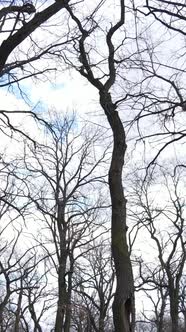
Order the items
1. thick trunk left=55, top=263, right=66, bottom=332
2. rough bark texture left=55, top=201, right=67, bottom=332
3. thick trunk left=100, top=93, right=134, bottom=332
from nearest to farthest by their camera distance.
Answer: thick trunk left=100, top=93, right=134, bottom=332 < thick trunk left=55, top=263, right=66, bottom=332 < rough bark texture left=55, top=201, right=67, bottom=332

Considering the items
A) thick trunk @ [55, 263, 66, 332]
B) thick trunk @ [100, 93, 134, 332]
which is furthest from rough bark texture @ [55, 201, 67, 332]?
thick trunk @ [100, 93, 134, 332]

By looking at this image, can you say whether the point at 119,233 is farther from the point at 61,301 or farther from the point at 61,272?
the point at 61,272

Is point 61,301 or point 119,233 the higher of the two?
point 61,301

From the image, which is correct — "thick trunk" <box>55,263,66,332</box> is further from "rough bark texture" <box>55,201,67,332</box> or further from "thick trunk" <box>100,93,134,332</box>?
"thick trunk" <box>100,93,134,332</box>

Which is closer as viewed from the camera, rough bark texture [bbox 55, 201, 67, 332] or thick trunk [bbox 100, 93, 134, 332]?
thick trunk [bbox 100, 93, 134, 332]

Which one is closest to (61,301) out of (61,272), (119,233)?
(61,272)

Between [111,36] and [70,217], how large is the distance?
46.9ft

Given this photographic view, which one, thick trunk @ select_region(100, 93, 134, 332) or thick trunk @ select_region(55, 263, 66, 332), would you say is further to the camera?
thick trunk @ select_region(55, 263, 66, 332)

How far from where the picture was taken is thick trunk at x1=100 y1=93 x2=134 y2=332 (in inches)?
288

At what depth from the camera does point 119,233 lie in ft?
26.2

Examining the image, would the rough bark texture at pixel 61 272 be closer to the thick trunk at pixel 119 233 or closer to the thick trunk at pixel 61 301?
the thick trunk at pixel 61 301

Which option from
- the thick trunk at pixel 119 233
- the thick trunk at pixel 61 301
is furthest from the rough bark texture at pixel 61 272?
the thick trunk at pixel 119 233

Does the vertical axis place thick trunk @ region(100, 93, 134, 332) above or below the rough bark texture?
below

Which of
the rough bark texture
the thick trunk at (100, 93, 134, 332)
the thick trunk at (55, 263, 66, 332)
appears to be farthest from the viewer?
the rough bark texture
